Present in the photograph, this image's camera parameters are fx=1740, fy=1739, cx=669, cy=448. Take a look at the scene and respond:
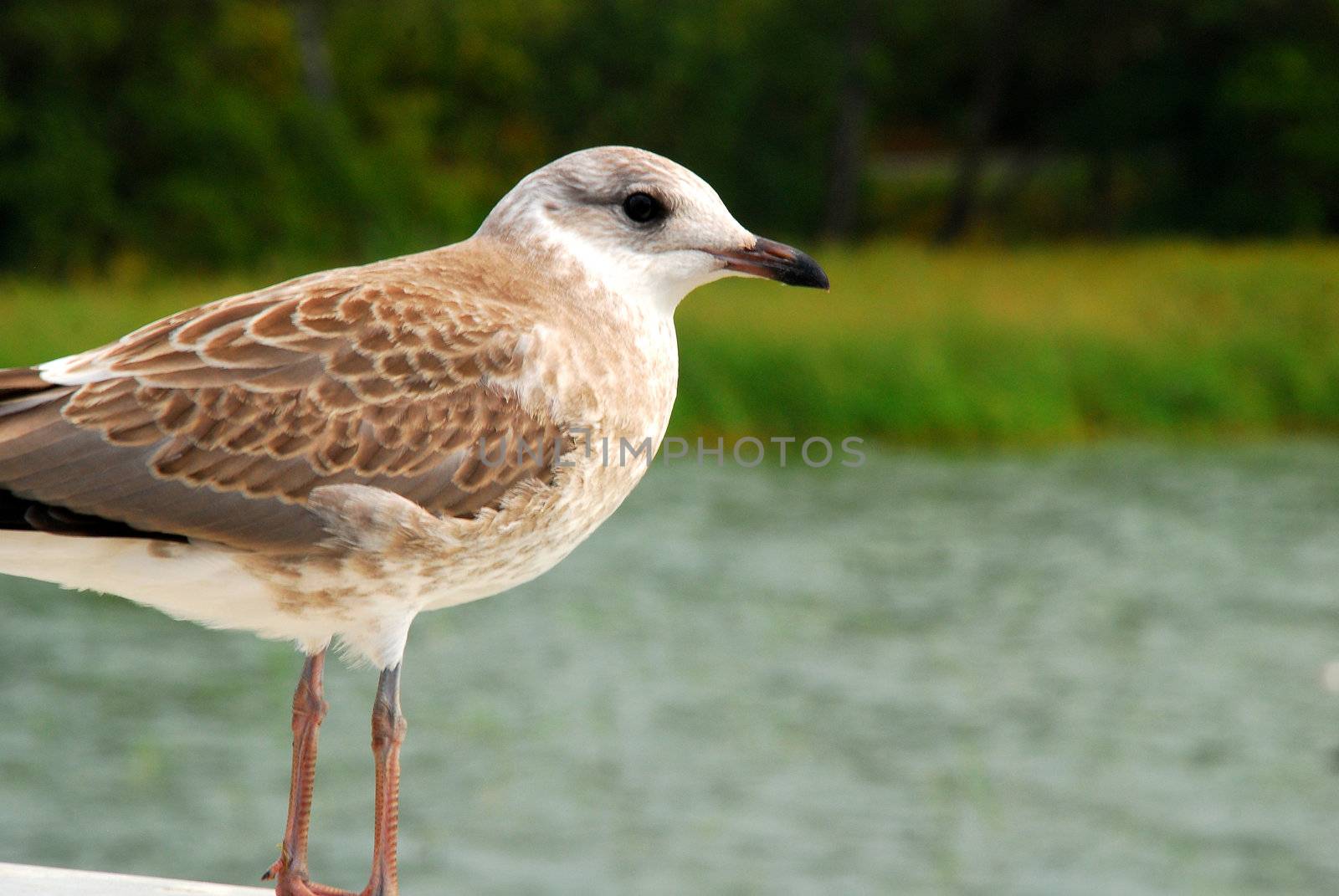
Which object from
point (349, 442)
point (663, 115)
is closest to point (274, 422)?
point (349, 442)

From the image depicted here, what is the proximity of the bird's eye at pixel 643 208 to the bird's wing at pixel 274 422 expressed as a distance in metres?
0.37

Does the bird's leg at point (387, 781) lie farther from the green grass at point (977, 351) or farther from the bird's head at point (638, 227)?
the green grass at point (977, 351)

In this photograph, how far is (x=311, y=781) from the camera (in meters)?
3.78

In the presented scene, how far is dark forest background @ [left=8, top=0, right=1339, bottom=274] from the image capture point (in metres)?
26.9

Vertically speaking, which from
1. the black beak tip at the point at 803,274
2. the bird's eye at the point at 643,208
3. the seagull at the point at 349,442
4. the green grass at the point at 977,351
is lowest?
the seagull at the point at 349,442

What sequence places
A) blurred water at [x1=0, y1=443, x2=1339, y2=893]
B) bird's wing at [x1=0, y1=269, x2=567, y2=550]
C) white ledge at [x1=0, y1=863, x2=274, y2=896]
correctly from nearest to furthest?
1. bird's wing at [x1=0, y1=269, x2=567, y2=550]
2. white ledge at [x1=0, y1=863, x2=274, y2=896]
3. blurred water at [x1=0, y1=443, x2=1339, y2=893]

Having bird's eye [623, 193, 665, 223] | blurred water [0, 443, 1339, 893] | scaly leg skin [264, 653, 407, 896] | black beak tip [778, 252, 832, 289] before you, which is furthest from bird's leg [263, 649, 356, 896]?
blurred water [0, 443, 1339, 893]

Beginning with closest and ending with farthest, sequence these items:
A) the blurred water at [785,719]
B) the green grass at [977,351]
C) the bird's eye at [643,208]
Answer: the bird's eye at [643,208] < the blurred water at [785,719] < the green grass at [977,351]

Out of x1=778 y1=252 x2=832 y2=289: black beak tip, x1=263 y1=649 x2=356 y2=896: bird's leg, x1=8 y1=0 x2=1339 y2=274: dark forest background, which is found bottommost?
x1=263 y1=649 x2=356 y2=896: bird's leg

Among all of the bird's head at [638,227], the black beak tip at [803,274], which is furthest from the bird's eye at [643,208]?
the black beak tip at [803,274]

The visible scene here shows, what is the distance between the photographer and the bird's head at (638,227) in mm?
3613

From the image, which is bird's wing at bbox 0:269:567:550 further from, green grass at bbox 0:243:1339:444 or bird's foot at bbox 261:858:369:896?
green grass at bbox 0:243:1339:444

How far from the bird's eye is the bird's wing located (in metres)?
0.37

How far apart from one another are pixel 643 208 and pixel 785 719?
8032 mm
